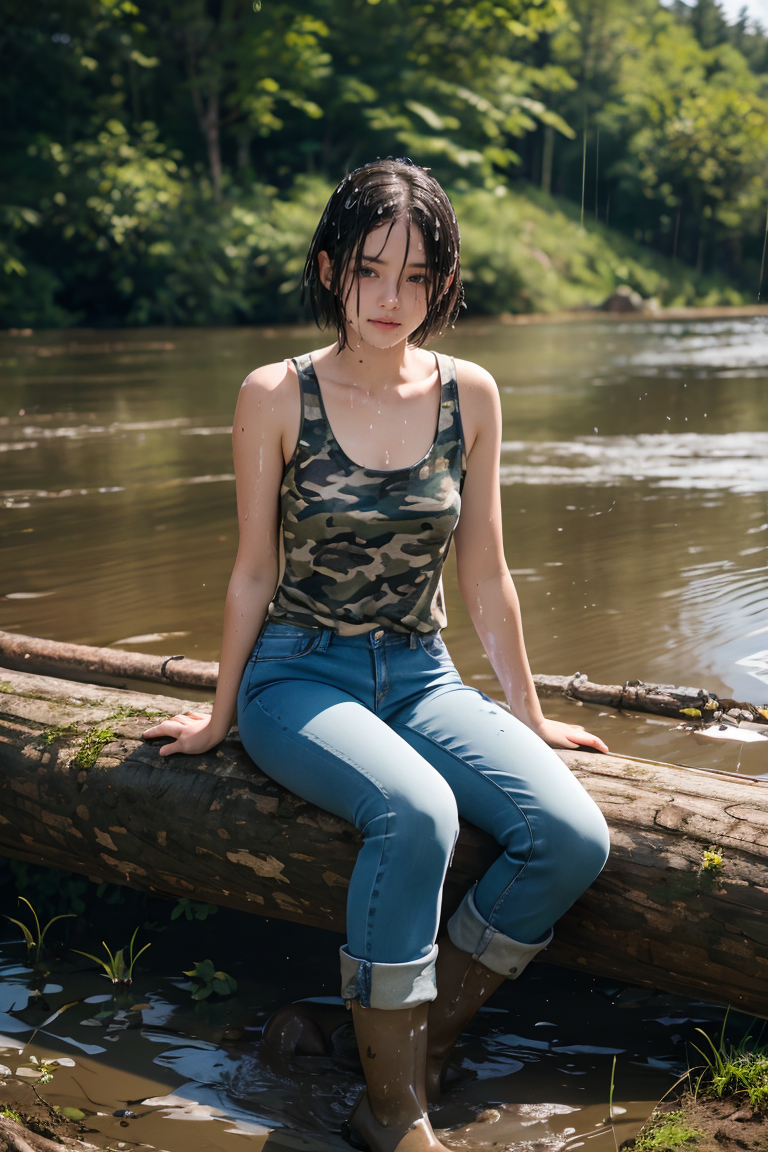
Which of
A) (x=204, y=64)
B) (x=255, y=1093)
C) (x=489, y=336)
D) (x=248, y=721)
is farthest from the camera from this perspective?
(x=204, y=64)

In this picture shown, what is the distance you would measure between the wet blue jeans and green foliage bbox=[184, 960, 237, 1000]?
60 cm

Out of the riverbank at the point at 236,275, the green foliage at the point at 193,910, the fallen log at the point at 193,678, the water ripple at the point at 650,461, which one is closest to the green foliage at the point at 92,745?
the green foliage at the point at 193,910

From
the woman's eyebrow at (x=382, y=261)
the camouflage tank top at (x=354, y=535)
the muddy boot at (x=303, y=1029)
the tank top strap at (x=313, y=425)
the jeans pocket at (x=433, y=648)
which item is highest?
the woman's eyebrow at (x=382, y=261)

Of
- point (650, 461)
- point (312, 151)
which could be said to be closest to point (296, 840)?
point (650, 461)

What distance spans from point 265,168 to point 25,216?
12.5 metres

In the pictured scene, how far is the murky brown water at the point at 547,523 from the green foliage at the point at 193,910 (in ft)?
4.83

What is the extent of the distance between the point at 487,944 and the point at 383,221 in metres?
1.53

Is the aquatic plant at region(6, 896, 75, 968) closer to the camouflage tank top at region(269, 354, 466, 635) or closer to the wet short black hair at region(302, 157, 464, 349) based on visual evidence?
the camouflage tank top at region(269, 354, 466, 635)

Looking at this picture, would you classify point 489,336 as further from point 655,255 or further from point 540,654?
point 655,255

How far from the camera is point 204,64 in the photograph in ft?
111

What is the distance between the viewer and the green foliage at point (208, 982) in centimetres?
262

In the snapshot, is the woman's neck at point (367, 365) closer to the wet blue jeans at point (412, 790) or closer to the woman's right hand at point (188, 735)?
the wet blue jeans at point (412, 790)

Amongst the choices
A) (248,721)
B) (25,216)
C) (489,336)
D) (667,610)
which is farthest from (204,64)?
(248,721)

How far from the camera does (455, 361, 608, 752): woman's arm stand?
2.63 meters
